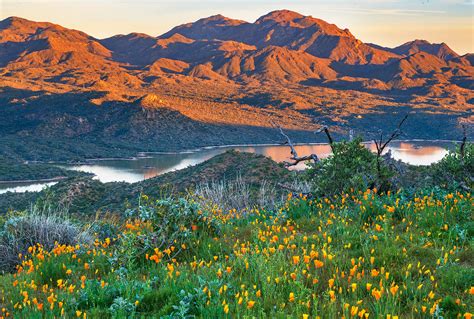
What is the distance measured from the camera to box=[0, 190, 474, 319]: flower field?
14.4ft

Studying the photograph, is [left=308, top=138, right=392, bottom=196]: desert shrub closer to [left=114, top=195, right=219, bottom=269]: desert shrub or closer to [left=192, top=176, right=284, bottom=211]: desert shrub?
[left=192, top=176, right=284, bottom=211]: desert shrub

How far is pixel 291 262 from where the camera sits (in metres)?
5.26

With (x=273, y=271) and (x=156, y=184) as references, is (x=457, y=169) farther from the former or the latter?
(x=156, y=184)

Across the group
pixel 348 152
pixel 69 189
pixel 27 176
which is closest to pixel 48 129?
pixel 27 176

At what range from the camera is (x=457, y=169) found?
931 centimetres

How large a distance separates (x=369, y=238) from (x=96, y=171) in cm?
8213

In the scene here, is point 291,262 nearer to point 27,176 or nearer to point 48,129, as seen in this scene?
point 27,176

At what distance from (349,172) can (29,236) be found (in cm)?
567

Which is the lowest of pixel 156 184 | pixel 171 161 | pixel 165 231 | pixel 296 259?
pixel 171 161

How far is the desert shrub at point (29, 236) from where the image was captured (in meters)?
8.02

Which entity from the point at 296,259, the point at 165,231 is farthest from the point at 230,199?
the point at 296,259

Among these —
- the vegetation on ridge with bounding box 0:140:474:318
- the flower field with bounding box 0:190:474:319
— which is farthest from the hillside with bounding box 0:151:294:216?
the flower field with bounding box 0:190:474:319

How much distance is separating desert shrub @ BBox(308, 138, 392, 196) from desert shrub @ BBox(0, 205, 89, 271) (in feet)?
14.6

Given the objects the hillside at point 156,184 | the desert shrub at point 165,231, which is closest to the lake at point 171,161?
the hillside at point 156,184
